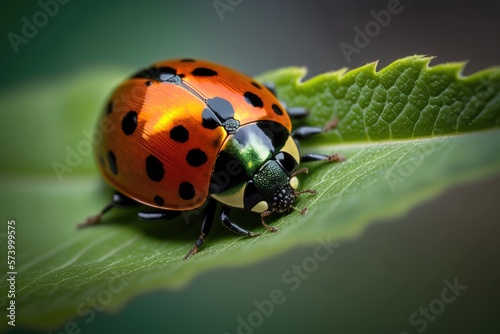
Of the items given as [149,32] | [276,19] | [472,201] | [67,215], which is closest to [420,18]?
[276,19]

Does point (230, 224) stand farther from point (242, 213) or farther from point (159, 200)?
point (159, 200)

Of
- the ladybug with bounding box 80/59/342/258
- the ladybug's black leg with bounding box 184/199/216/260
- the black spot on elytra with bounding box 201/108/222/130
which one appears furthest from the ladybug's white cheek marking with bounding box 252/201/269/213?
the black spot on elytra with bounding box 201/108/222/130

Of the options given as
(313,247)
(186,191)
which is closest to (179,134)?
(186,191)

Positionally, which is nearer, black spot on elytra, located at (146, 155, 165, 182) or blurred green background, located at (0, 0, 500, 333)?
black spot on elytra, located at (146, 155, 165, 182)

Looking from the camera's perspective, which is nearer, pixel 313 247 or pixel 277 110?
pixel 277 110

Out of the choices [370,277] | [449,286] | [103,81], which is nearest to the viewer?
[449,286]

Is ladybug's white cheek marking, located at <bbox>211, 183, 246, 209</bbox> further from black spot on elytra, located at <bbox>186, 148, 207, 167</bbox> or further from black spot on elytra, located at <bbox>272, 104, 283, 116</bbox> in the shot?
black spot on elytra, located at <bbox>272, 104, 283, 116</bbox>

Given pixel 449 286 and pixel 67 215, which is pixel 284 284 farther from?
pixel 67 215
